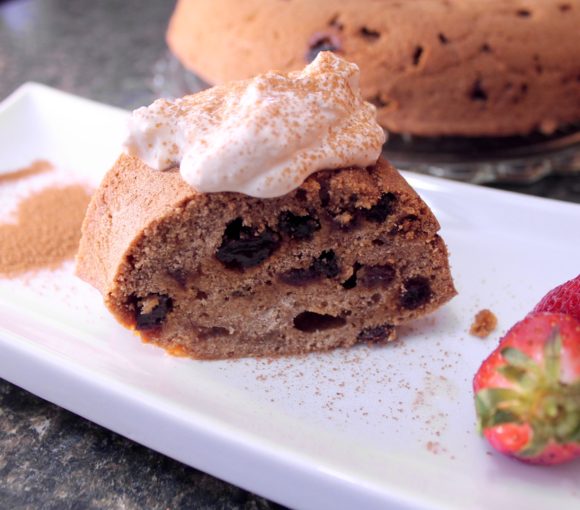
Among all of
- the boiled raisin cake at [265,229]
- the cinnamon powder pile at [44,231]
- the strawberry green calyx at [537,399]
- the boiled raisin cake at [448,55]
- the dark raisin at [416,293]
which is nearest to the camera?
the strawberry green calyx at [537,399]

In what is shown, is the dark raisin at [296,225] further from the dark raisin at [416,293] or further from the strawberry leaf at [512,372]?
the strawberry leaf at [512,372]

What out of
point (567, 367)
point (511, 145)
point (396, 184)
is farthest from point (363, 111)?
point (511, 145)

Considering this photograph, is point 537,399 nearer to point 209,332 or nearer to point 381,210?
point 381,210

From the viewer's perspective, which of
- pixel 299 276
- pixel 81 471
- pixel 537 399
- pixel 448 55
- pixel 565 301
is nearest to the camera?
pixel 537 399

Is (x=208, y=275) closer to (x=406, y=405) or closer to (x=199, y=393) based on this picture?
(x=199, y=393)

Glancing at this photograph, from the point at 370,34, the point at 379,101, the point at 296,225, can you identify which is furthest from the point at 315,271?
the point at 370,34

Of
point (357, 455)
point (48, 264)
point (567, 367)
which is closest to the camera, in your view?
point (567, 367)

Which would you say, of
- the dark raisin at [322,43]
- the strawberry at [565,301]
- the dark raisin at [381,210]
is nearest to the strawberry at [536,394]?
the strawberry at [565,301]
